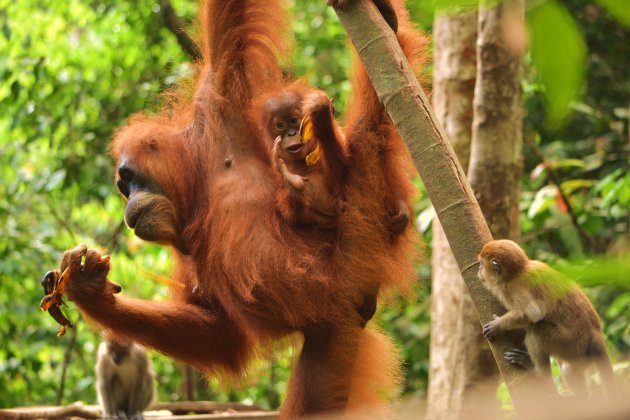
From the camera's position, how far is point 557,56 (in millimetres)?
636

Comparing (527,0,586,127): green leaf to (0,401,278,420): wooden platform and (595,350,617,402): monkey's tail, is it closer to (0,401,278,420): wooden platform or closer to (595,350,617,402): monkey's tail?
(595,350,617,402): monkey's tail

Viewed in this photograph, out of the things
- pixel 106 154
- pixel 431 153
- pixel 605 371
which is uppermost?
pixel 431 153

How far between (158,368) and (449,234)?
7.16m

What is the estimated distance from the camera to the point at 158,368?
28.5ft

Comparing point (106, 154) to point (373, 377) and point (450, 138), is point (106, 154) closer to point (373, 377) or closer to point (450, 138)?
point (450, 138)

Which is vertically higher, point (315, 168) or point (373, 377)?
point (315, 168)

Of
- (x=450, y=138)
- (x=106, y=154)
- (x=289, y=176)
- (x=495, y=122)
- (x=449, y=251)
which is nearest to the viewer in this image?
(x=289, y=176)

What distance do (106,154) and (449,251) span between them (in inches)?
129

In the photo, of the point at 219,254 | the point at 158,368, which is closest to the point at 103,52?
the point at 158,368

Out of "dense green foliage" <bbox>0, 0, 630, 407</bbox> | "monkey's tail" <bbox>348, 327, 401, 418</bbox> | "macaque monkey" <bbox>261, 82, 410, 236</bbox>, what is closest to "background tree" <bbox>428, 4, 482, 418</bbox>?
"dense green foliage" <bbox>0, 0, 630, 407</bbox>

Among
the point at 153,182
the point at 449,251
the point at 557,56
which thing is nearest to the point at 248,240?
the point at 153,182

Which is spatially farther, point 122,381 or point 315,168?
point 122,381

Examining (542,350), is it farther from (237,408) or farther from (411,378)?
(411,378)

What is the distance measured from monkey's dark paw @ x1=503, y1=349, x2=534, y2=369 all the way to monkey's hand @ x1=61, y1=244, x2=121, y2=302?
5.03 ft
